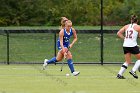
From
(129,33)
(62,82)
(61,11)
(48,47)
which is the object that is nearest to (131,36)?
(129,33)

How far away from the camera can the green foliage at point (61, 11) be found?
144 ft

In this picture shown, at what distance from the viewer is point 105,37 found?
1099 inches

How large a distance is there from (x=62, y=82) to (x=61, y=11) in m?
28.5

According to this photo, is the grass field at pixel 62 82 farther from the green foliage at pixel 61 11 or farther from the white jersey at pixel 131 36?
the green foliage at pixel 61 11

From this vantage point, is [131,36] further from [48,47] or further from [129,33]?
[48,47]

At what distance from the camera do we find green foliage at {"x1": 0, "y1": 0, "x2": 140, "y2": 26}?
43781 millimetres

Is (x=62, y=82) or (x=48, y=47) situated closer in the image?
(x=62, y=82)

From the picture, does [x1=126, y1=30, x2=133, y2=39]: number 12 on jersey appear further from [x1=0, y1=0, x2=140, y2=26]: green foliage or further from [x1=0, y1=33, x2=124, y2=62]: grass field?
[x1=0, y1=0, x2=140, y2=26]: green foliage

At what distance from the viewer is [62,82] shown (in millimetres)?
17375

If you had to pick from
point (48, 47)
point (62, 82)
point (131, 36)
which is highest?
point (131, 36)

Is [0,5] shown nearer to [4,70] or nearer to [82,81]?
[4,70]

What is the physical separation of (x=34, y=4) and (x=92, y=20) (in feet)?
17.5

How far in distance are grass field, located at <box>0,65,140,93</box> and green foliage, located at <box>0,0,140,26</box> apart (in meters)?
21.4

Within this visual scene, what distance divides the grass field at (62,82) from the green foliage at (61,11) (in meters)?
21.4
